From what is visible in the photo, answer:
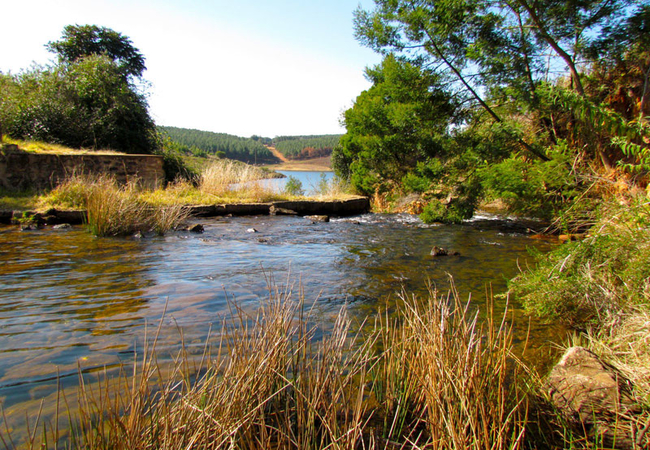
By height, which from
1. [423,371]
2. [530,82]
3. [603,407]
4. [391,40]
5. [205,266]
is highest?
[391,40]

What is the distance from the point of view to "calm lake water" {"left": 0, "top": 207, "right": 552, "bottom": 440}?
2.92m

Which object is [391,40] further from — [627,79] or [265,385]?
[265,385]

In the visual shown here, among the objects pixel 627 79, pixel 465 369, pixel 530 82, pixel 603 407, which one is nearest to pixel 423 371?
pixel 465 369

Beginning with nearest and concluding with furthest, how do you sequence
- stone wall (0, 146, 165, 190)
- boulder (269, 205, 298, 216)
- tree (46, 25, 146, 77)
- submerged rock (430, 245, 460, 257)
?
submerged rock (430, 245, 460, 257), stone wall (0, 146, 165, 190), boulder (269, 205, 298, 216), tree (46, 25, 146, 77)

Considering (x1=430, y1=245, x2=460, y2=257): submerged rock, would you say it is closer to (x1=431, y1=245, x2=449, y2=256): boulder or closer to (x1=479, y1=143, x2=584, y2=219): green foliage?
(x1=431, y1=245, x2=449, y2=256): boulder

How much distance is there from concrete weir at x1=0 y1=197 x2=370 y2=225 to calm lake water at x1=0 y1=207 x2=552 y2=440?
77 centimetres

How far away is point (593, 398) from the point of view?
1.92m

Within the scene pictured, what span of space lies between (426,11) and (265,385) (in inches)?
416

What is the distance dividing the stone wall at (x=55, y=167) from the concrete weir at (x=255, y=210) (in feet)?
5.29

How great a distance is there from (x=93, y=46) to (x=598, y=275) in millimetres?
25354

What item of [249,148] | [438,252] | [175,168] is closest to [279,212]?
[175,168]

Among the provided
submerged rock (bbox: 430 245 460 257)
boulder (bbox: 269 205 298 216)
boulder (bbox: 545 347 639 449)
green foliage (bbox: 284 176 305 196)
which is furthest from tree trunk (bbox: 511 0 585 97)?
green foliage (bbox: 284 176 305 196)

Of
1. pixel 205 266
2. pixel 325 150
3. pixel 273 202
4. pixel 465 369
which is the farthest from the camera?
pixel 325 150

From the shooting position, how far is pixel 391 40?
10508 mm
